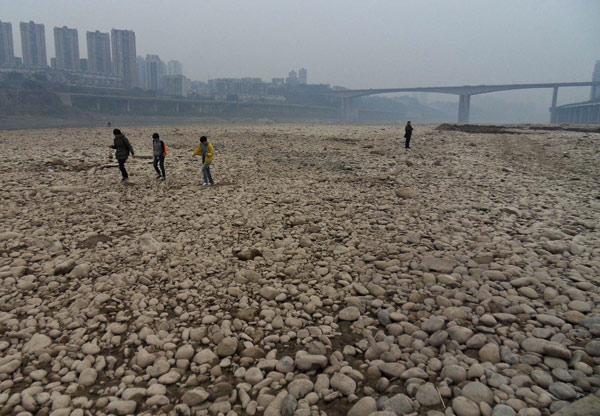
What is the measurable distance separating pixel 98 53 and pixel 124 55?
14.2 m

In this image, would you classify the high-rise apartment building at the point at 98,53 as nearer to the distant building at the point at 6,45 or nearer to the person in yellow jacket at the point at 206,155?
the distant building at the point at 6,45

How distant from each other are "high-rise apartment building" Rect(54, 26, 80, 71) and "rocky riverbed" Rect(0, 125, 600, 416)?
191m

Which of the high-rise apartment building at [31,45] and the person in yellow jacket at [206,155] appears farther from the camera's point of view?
the high-rise apartment building at [31,45]

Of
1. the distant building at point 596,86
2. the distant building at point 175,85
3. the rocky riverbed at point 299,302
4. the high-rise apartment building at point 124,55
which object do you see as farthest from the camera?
the distant building at point 175,85

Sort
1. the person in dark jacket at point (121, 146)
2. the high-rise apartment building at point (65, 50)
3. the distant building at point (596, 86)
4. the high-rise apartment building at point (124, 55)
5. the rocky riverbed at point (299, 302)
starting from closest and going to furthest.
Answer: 1. the rocky riverbed at point (299, 302)
2. the person in dark jacket at point (121, 146)
3. the distant building at point (596, 86)
4. the high-rise apartment building at point (124, 55)
5. the high-rise apartment building at point (65, 50)

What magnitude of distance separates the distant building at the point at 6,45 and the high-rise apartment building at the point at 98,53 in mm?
31771

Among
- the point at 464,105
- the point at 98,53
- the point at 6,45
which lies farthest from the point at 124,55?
the point at 464,105

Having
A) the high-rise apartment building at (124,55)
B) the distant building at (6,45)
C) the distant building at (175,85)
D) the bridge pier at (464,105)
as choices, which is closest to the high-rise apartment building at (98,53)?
the high-rise apartment building at (124,55)

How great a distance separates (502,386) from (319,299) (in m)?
2.57

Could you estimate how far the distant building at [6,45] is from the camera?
15525 cm

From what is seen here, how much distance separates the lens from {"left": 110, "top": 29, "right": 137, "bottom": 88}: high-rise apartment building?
509 feet

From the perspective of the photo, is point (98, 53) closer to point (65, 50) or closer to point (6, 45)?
point (65, 50)

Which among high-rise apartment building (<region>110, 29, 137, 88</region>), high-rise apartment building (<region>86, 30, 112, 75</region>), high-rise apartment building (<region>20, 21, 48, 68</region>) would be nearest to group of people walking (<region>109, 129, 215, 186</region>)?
high-rise apartment building (<region>110, 29, 137, 88</region>)

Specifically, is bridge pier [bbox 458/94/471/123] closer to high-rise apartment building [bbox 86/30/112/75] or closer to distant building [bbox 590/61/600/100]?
distant building [bbox 590/61/600/100]
